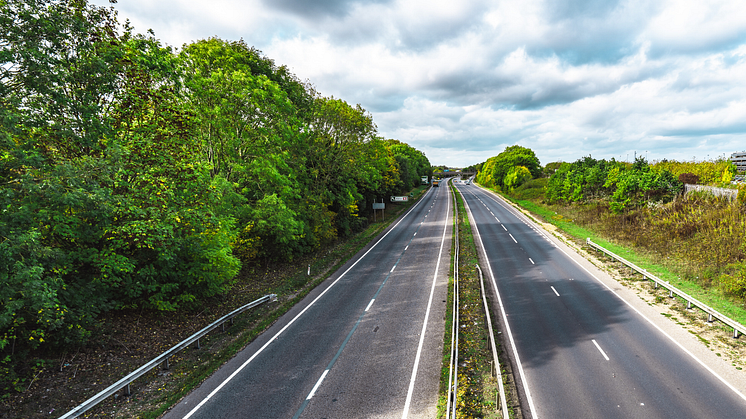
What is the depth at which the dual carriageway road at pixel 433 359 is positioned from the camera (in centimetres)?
927

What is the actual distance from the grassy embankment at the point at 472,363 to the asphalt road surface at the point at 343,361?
391 mm

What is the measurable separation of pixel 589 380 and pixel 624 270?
15609 millimetres

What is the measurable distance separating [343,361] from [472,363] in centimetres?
478

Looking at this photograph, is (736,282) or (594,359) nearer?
(594,359)

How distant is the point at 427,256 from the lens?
27.8 metres

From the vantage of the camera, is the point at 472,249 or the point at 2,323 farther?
the point at 472,249

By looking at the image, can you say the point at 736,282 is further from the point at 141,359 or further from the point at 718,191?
the point at 141,359

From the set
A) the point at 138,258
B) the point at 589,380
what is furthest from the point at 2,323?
the point at 589,380

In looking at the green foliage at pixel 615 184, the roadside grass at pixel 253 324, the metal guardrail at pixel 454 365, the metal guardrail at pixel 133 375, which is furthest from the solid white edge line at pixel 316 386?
the green foliage at pixel 615 184

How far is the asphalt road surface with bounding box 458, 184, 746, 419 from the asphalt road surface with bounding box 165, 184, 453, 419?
3335mm

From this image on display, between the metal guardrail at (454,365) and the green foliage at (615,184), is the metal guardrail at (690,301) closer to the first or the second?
the metal guardrail at (454,365)

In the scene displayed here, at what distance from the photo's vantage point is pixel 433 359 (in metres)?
11.9

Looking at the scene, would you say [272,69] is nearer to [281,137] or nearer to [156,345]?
[281,137]

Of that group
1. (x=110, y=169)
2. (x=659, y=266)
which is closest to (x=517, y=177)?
(x=659, y=266)
